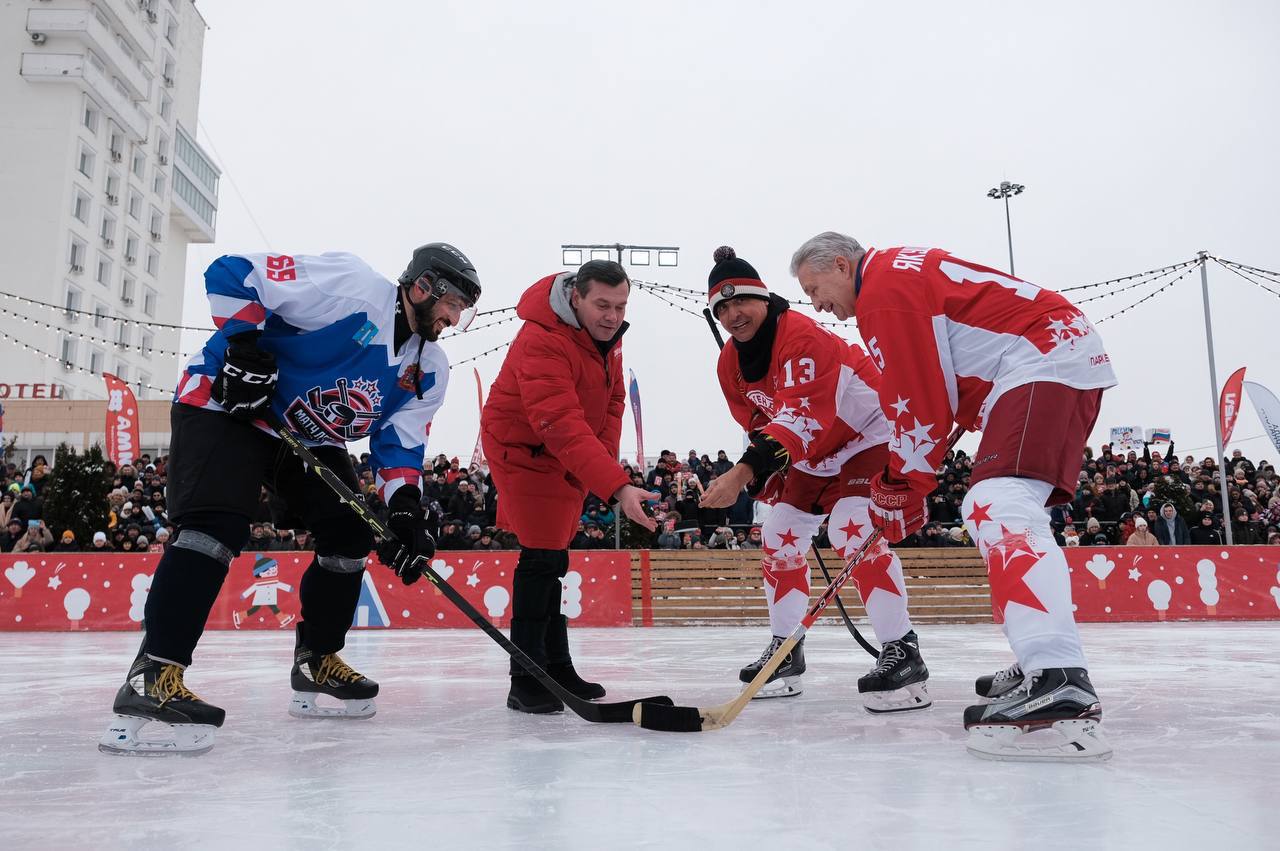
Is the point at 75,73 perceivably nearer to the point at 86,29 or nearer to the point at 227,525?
the point at 86,29

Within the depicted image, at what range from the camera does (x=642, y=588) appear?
993cm

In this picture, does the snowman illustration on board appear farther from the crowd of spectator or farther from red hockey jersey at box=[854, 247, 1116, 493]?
red hockey jersey at box=[854, 247, 1116, 493]

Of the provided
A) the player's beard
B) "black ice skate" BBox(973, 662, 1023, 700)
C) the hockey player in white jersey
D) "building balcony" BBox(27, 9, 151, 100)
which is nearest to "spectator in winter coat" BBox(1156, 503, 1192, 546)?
"black ice skate" BBox(973, 662, 1023, 700)

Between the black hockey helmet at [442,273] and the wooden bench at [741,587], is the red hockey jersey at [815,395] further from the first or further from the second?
the wooden bench at [741,587]

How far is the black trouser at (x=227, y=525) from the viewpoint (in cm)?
242

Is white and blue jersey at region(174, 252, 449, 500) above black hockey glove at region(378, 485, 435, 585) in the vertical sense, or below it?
above

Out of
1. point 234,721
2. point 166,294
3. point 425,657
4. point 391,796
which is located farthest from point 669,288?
point 166,294

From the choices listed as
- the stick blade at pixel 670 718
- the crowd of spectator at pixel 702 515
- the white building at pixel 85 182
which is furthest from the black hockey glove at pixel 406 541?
the white building at pixel 85 182

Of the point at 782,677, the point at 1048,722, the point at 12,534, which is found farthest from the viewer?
the point at 12,534

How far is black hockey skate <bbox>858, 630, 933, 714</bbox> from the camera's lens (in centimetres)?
297

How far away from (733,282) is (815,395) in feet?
1.71

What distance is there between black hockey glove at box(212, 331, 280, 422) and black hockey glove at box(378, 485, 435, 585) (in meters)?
0.57

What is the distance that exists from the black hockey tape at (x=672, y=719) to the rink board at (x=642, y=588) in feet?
22.3

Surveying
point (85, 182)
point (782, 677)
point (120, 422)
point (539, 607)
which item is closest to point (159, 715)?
point (539, 607)
